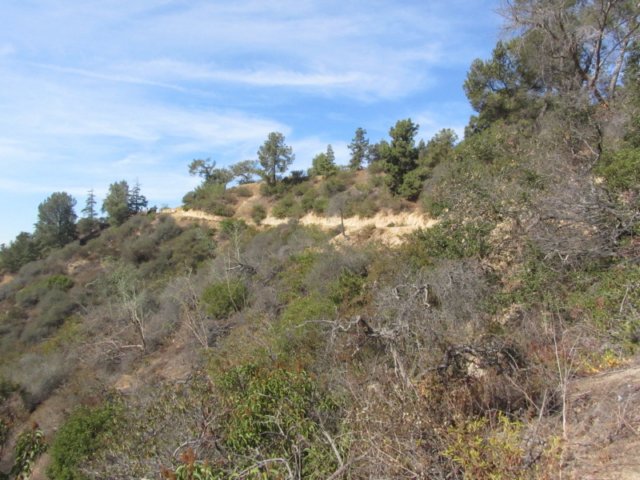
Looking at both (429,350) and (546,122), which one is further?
(546,122)

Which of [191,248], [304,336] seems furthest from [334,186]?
[304,336]

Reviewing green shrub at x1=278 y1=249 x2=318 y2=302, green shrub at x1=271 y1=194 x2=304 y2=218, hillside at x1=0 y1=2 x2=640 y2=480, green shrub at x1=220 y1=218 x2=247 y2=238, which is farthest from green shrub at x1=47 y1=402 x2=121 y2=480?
green shrub at x1=271 y1=194 x2=304 y2=218

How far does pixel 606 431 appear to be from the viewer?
158 inches

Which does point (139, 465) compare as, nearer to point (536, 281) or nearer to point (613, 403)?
point (613, 403)

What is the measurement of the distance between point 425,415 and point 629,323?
4096 millimetres

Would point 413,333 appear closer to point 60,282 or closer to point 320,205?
point 320,205

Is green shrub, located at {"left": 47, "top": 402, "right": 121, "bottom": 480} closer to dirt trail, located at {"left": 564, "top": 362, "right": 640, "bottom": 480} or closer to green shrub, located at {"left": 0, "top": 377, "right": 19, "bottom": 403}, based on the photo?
dirt trail, located at {"left": 564, "top": 362, "right": 640, "bottom": 480}

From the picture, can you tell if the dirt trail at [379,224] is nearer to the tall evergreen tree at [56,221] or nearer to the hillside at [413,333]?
the hillside at [413,333]

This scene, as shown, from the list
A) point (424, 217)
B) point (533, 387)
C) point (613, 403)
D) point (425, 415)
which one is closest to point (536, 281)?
point (533, 387)

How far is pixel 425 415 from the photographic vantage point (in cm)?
398

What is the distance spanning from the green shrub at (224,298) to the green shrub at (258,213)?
1562 cm

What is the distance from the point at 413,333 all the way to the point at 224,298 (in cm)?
1502

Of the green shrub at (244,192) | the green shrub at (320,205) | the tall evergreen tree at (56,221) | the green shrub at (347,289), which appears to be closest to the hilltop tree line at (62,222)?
the tall evergreen tree at (56,221)

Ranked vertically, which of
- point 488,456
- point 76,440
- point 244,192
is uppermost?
point 244,192
